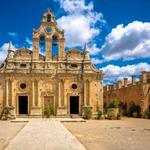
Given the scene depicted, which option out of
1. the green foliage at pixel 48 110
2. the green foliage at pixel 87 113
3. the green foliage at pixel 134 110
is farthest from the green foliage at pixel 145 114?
the green foliage at pixel 48 110

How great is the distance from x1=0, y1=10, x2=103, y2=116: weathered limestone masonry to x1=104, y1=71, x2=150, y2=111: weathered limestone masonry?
20.5ft

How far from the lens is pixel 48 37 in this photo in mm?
40969

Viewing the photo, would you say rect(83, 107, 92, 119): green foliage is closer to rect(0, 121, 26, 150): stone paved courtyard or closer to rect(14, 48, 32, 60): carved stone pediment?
rect(14, 48, 32, 60): carved stone pediment

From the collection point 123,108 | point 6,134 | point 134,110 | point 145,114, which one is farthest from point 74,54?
point 6,134

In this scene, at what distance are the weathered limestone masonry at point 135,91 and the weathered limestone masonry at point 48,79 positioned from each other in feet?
20.5

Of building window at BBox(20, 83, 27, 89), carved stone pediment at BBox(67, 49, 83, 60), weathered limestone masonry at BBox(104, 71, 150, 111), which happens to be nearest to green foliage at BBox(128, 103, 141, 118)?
weathered limestone masonry at BBox(104, 71, 150, 111)

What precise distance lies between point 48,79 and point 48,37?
16.6 feet

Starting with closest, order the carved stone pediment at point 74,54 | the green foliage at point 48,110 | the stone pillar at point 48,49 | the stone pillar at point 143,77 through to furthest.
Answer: the green foliage at point 48,110, the stone pillar at point 48,49, the carved stone pediment at point 74,54, the stone pillar at point 143,77

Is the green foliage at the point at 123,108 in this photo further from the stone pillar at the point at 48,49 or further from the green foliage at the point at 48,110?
the stone pillar at the point at 48,49

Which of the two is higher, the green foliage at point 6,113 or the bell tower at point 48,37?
the bell tower at point 48,37

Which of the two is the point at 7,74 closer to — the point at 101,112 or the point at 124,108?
the point at 101,112

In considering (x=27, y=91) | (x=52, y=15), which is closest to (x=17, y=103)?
(x=27, y=91)

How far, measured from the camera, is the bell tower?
40.8m

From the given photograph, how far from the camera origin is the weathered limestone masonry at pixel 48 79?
130ft
